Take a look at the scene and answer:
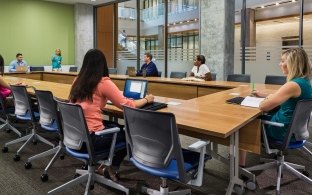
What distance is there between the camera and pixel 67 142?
2.36 meters

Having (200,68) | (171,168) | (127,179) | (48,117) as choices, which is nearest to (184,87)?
(200,68)

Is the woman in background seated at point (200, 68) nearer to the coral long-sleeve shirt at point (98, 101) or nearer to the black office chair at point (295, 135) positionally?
the black office chair at point (295, 135)

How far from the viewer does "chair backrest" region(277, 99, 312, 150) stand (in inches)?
92.3

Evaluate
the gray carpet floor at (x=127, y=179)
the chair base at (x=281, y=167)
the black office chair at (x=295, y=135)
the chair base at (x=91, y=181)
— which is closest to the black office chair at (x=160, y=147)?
the chair base at (x=91, y=181)

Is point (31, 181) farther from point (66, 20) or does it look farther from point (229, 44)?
point (66, 20)

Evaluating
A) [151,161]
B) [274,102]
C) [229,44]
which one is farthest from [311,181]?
[229,44]

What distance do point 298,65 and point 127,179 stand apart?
73.6 inches

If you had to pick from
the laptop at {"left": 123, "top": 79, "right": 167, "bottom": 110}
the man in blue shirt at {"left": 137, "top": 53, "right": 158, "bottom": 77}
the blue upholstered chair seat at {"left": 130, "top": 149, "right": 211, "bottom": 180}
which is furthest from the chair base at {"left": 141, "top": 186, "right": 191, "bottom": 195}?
the man in blue shirt at {"left": 137, "top": 53, "right": 158, "bottom": 77}

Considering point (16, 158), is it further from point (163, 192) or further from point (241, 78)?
point (241, 78)

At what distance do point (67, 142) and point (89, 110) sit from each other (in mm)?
314

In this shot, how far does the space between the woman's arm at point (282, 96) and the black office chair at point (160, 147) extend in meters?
0.83

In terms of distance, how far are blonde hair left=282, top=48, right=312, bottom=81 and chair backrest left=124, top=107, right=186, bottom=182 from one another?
143cm

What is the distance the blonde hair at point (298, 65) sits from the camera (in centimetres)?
255

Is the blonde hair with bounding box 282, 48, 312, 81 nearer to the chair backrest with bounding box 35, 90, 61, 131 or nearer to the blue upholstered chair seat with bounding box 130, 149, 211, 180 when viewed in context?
the blue upholstered chair seat with bounding box 130, 149, 211, 180
